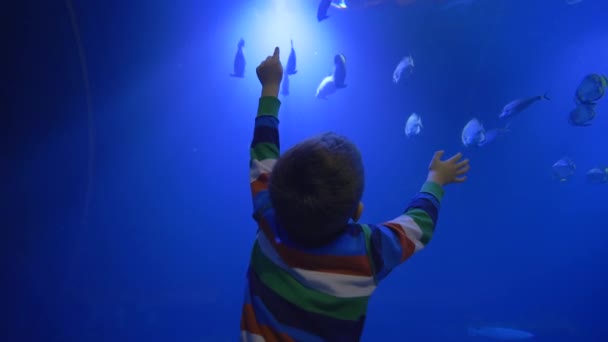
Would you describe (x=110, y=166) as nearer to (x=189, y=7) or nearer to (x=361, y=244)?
(x=189, y=7)

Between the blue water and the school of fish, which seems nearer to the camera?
the blue water

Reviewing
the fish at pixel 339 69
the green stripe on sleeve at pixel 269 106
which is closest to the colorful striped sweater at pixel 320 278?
the green stripe on sleeve at pixel 269 106

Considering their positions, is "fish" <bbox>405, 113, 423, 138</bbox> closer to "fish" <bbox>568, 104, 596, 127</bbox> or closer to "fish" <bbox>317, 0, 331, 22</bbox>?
"fish" <bbox>317, 0, 331, 22</bbox>

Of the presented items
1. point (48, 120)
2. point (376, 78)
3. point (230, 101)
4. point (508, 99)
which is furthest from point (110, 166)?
point (508, 99)

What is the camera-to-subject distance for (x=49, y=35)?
4730 mm

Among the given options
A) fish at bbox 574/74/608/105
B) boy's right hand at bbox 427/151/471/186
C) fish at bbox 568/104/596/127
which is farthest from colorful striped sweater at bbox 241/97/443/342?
fish at bbox 568/104/596/127

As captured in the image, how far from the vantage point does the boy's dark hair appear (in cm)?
114

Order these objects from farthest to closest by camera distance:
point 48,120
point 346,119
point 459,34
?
point 346,119 < point 459,34 < point 48,120

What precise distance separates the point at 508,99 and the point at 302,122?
8.86 m

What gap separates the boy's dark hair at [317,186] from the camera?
1139 mm

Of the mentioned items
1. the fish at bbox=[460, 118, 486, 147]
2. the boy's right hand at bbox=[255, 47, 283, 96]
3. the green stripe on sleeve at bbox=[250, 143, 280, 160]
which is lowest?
the green stripe on sleeve at bbox=[250, 143, 280, 160]

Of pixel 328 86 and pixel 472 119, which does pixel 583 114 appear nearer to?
pixel 472 119

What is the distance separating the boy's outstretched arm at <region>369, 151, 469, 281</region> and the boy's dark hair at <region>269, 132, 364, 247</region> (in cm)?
17

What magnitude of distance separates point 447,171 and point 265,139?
84 centimetres
